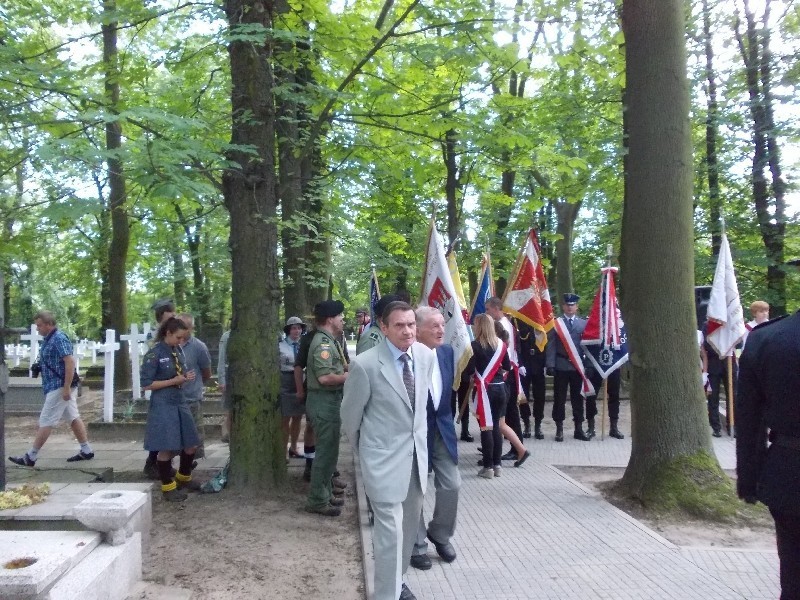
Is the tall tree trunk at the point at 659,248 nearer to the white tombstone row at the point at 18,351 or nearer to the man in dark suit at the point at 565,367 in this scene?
the man in dark suit at the point at 565,367

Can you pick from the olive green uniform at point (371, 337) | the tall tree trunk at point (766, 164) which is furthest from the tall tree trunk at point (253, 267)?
the tall tree trunk at point (766, 164)

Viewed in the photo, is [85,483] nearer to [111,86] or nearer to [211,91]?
[111,86]

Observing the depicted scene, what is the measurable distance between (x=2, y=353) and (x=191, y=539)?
7.04 ft

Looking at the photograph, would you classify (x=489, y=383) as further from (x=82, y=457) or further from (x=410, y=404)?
(x=82, y=457)

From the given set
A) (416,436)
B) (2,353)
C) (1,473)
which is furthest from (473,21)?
(1,473)

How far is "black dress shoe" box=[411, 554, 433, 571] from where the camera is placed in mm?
Answer: 5254

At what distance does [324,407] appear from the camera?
676cm

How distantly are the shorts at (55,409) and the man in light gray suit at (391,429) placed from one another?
18.2 ft

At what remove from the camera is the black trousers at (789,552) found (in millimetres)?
3152

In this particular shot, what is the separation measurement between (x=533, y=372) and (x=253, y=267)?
18.2 feet

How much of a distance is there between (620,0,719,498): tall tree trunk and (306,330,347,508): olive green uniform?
308 cm

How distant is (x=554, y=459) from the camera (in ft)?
31.0

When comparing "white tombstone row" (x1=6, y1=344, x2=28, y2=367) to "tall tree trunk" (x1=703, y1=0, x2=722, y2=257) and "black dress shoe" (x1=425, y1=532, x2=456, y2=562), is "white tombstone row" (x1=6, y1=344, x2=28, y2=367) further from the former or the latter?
"black dress shoe" (x1=425, y1=532, x2=456, y2=562)

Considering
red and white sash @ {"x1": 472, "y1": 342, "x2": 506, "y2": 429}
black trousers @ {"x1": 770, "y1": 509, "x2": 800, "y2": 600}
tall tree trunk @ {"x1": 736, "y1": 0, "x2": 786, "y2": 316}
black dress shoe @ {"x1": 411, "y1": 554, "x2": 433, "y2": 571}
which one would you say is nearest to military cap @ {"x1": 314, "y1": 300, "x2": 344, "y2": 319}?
red and white sash @ {"x1": 472, "y1": 342, "x2": 506, "y2": 429}
